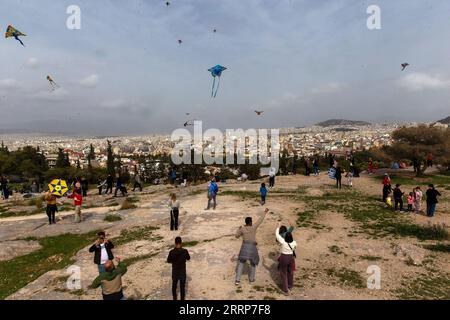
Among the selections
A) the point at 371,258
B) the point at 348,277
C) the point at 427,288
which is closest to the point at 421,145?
the point at 371,258

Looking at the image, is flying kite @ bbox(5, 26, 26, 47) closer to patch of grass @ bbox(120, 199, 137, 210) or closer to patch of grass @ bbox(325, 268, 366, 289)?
patch of grass @ bbox(120, 199, 137, 210)

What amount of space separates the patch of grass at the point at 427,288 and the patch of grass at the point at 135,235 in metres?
9.21

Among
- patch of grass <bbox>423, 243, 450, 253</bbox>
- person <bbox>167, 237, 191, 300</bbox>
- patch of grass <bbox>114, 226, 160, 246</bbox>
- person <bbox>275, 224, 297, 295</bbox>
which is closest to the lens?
person <bbox>167, 237, 191, 300</bbox>

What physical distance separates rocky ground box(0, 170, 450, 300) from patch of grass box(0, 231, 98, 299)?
1.46ft

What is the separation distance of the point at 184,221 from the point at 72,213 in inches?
324

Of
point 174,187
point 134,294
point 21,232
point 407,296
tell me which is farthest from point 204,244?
point 174,187

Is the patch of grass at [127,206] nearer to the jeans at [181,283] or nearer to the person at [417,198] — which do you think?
the jeans at [181,283]

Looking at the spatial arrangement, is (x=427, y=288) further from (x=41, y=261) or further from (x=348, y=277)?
A: (x=41, y=261)

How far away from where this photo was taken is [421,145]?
28625 mm

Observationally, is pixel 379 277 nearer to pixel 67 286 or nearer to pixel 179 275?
pixel 179 275

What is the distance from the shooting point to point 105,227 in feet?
55.0

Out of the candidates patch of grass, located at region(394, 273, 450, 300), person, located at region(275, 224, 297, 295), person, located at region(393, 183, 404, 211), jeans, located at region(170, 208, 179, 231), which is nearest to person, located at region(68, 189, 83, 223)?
jeans, located at region(170, 208, 179, 231)

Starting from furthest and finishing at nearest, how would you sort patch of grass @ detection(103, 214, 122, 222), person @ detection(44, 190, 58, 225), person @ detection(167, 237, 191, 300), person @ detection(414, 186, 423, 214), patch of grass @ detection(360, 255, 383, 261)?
patch of grass @ detection(103, 214, 122, 222) < person @ detection(414, 186, 423, 214) < person @ detection(44, 190, 58, 225) < patch of grass @ detection(360, 255, 383, 261) < person @ detection(167, 237, 191, 300)

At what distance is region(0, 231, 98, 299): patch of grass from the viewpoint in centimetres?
1104
